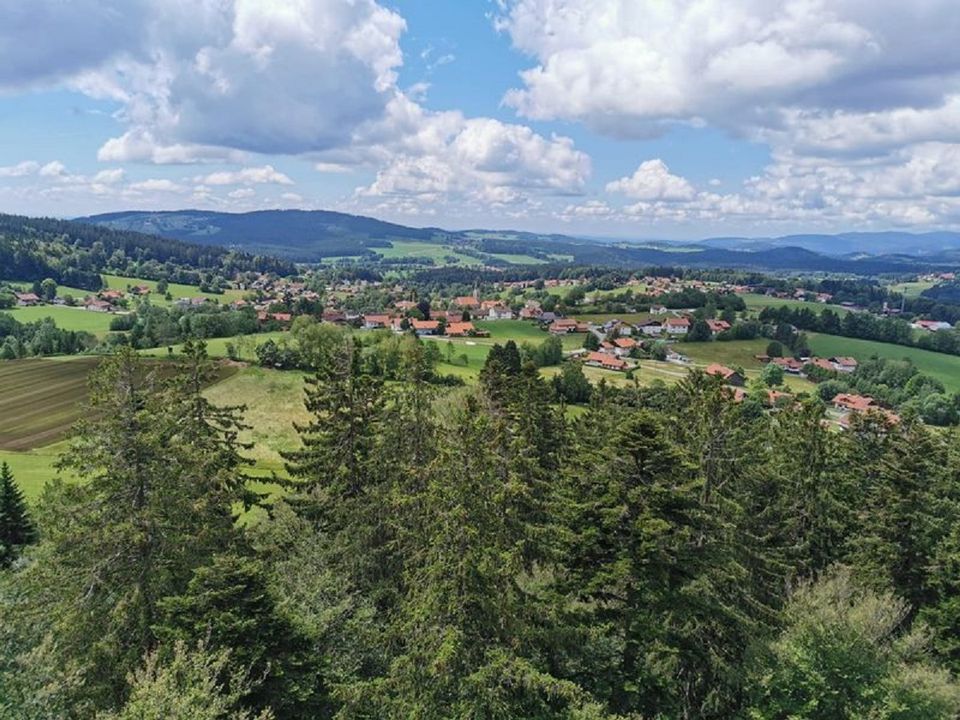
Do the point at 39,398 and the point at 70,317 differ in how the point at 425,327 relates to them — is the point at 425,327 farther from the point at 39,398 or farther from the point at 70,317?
the point at 39,398

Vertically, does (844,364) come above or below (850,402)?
above

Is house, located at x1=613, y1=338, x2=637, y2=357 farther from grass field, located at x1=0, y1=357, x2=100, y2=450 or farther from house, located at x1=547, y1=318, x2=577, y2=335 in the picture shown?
grass field, located at x1=0, y1=357, x2=100, y2=450

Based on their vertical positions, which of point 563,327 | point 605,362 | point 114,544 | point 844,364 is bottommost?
point 844,364

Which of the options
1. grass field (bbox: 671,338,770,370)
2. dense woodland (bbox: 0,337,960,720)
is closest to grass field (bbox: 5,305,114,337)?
dense woodland (bbox: 0,337,960,720)

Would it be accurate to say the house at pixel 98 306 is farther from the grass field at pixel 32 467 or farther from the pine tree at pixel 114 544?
the pine tree at pixel 114 544

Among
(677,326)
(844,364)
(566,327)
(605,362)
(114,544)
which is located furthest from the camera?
(677,326)

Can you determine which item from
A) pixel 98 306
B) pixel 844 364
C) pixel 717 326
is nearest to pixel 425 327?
pixel 717 326

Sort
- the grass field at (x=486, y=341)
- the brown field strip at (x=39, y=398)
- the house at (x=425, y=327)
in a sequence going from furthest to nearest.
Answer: the house at (x=425, y=327) < the grass field at (x=486, y=341) < the brown field strip at (x=39, y=398)

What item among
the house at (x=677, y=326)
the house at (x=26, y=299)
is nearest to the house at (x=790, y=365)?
the house at (x=677, y=326)
